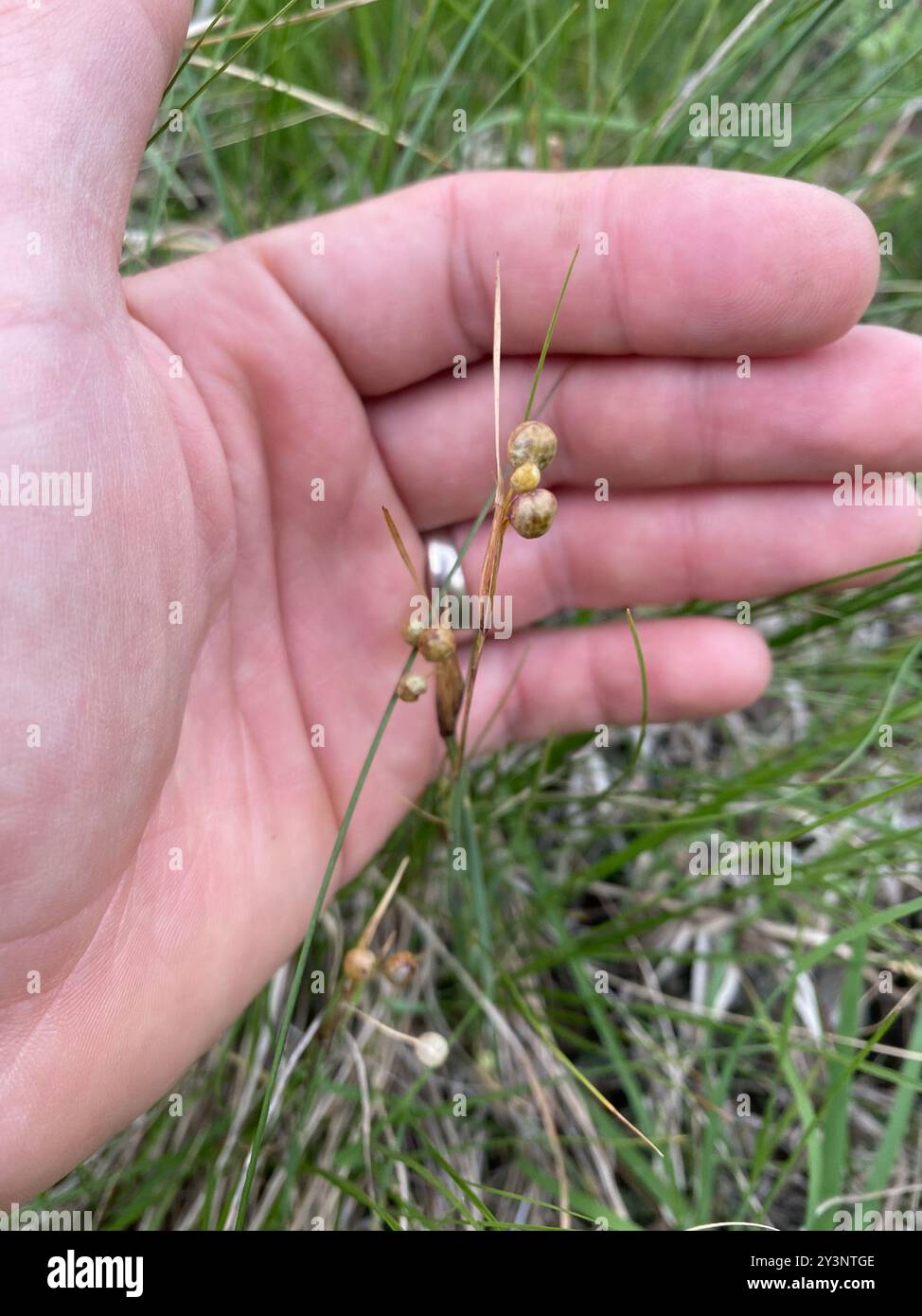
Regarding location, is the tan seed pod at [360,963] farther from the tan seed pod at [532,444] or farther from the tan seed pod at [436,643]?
the tan seed pod at [532,444]

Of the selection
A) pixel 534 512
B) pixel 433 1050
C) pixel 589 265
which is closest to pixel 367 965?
pixel 433 1050

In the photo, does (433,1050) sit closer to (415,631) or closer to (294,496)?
(415,631)

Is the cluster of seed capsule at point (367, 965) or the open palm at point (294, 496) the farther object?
the cluster of seed capsule at point (367, 965)

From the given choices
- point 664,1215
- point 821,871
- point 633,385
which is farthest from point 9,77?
point 664,1215

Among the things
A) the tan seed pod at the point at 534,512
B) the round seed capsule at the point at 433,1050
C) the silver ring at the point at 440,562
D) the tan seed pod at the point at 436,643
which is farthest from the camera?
the silver ring at the point at 440,562

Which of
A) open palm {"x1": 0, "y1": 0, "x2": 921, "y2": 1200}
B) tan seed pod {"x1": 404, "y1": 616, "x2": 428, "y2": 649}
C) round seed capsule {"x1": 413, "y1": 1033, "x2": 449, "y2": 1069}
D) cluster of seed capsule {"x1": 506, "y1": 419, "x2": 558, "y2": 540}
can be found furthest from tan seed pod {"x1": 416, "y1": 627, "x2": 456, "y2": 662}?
round seed capsule {"x1": 413, "y1": 1033, "x2": 449, "y2": 1069}

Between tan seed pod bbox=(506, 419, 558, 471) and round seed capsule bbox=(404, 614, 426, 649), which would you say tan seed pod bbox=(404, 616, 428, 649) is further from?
tan seed pod bbox=(506, 419, 558, 471)

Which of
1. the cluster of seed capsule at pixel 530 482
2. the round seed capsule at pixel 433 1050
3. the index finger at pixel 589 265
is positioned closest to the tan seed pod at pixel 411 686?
the cluster of seed capsule at pixel 530 482
